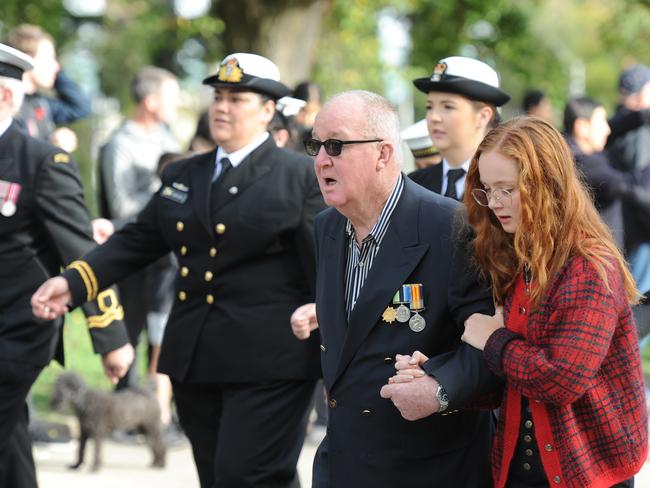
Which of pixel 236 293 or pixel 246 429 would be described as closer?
pixel 246 429

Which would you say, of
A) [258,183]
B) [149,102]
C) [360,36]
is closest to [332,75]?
[360,36]

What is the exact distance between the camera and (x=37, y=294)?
517 centimetres

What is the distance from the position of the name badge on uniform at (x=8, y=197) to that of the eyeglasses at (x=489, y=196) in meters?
2.39

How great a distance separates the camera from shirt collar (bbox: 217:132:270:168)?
5504mm

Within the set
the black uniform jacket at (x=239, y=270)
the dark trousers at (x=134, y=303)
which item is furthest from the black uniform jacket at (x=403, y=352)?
the dark trousers at (x=134, y=303)

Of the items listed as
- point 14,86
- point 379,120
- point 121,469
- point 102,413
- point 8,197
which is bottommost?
point 121,469

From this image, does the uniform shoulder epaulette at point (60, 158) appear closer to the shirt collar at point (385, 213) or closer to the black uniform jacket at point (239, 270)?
the black uniform jacket at point (239, 270)

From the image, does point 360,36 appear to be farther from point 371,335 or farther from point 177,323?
point 371,335

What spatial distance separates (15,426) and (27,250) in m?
0.80

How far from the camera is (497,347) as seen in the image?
363 centimetres

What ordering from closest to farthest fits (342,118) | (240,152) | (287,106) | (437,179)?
(342,118)
(240,152)
(437,179)
(287,106)

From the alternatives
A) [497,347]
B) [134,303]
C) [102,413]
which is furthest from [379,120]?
[134,303]

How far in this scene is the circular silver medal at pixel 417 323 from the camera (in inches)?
154

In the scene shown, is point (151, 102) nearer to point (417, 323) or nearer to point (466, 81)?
point (466, 81)
